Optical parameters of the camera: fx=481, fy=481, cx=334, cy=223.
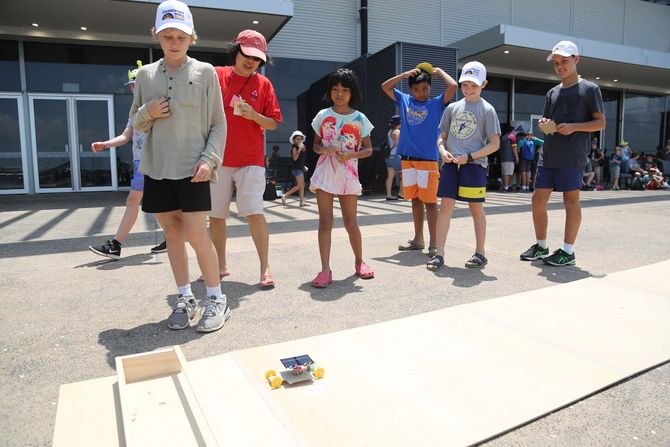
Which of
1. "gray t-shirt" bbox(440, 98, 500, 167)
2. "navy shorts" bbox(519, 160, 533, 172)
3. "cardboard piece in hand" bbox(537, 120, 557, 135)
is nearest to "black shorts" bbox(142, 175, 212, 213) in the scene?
"gray t-shirt" bbox(440, 98, 500, 167)

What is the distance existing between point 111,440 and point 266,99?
2491 millimetres

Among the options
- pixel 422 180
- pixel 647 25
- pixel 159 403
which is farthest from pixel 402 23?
pixel 159 403

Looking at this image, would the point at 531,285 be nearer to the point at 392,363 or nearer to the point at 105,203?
the point at 392,363

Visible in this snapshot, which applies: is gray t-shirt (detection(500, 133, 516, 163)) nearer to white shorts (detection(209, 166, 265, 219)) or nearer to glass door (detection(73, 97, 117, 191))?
glass door (detection(73, 97, 117, 191))

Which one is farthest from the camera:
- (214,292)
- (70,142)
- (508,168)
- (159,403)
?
(508,168)

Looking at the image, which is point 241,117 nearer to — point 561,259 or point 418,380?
point 418,380

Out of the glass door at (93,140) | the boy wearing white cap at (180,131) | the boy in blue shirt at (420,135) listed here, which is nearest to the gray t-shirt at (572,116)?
the boy in blue shirt at (420,135)

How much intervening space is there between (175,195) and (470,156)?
8.51 ft

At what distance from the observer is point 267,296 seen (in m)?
3.48

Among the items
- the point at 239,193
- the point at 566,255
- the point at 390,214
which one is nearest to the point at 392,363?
the point at 239,193

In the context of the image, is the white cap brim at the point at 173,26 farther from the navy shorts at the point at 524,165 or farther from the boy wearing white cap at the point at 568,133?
the navy shorts at the point at 524,165

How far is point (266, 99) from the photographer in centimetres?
352

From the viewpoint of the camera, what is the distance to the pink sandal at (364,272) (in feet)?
13.0

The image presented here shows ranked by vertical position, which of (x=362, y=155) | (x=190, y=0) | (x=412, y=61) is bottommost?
(x=362, y=155)
